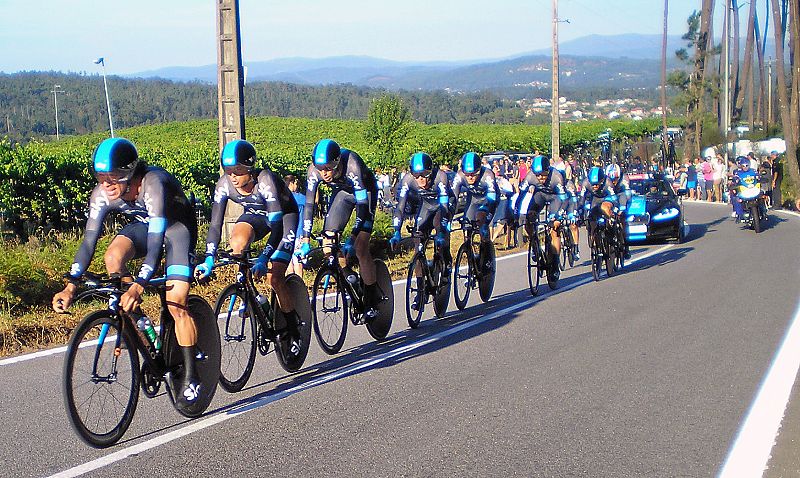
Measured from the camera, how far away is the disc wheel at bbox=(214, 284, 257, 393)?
745cm

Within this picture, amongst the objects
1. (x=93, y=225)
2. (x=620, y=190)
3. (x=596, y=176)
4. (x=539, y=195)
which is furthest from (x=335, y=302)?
(x=620, y=190)

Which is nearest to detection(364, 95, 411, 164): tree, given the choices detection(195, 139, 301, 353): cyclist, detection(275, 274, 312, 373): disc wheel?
detection(275, 274, 312, 373): disc wheel

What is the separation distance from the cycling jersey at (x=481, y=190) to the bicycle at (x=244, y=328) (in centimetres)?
492

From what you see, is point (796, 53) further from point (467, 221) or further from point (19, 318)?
point (19, 318)

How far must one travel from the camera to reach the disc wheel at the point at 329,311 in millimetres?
8852

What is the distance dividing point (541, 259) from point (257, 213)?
260 inches

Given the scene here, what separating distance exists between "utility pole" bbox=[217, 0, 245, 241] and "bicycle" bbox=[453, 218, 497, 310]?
11.4 ft

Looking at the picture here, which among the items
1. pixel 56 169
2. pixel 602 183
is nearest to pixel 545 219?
pixel 602 183

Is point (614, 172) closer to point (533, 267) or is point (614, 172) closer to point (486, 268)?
point (533, 267)

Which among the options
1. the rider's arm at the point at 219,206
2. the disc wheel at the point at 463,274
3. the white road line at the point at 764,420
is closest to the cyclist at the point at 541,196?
the disc wheel at the point at 463,274

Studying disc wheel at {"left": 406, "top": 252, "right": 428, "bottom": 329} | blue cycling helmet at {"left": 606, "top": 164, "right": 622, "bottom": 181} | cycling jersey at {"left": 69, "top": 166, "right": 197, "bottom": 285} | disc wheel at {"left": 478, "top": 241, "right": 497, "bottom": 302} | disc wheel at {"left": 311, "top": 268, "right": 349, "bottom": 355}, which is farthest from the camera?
blue cycling helmet at {"left": 606, "top": 164, "right": 622, "bottom": 181}

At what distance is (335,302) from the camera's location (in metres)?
9.05

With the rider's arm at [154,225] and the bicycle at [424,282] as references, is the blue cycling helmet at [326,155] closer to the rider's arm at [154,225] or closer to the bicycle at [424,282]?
the bicycle at [424,282]

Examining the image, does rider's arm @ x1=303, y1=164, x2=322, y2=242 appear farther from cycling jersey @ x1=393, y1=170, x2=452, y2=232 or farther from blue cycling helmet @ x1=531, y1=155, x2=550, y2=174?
blue cycling helmet @ x1=531, y1=155, x2=550, y2=174
